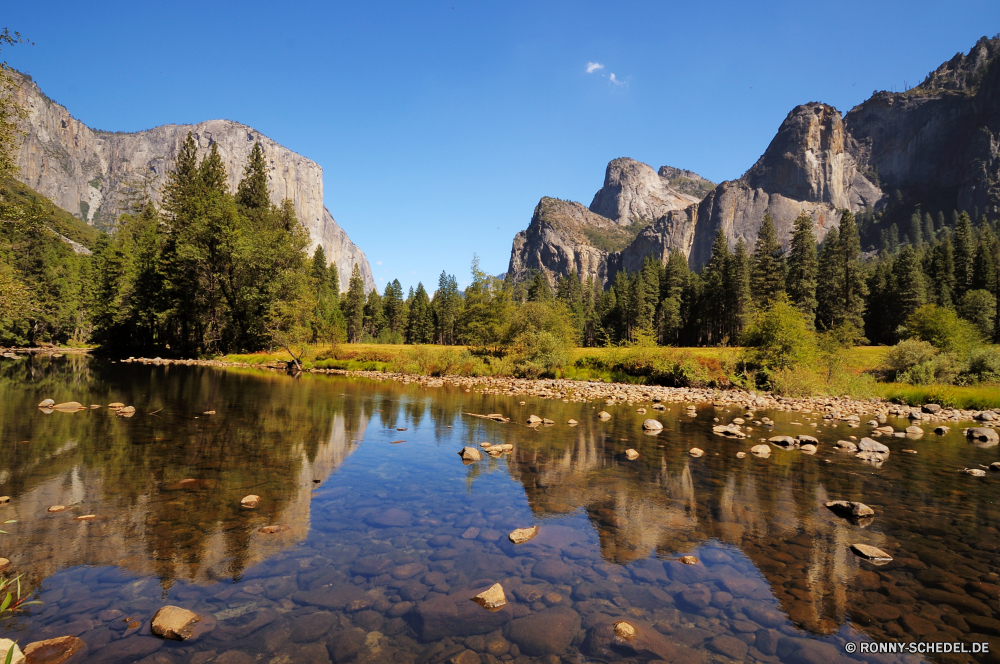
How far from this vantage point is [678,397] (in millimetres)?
29641

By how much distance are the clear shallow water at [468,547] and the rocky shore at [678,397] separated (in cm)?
1207

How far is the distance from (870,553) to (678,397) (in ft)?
76.5

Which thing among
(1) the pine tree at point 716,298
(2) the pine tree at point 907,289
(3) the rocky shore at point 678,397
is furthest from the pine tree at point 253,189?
(2) the pine tree at point 907,289

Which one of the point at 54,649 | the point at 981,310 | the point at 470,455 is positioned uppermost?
the point at 981,310

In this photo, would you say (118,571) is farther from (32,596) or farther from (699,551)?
(699,551)

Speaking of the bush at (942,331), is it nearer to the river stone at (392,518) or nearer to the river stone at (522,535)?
the river stone at (522,535)

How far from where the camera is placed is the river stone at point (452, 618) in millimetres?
4930

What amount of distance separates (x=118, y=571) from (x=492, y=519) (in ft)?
18.1

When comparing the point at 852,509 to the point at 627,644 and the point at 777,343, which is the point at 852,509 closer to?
the point at 627,644

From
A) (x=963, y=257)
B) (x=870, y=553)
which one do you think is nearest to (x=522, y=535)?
(x=870, y=553)

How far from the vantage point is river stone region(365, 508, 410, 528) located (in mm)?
7895

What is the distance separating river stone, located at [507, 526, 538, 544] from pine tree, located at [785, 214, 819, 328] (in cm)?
6582

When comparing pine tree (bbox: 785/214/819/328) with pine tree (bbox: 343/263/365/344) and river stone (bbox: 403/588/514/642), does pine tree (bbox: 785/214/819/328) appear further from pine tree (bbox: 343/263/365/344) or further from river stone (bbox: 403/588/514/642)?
pine tree (bbox: 343/263/365/344)

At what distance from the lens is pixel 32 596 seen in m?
5.04
